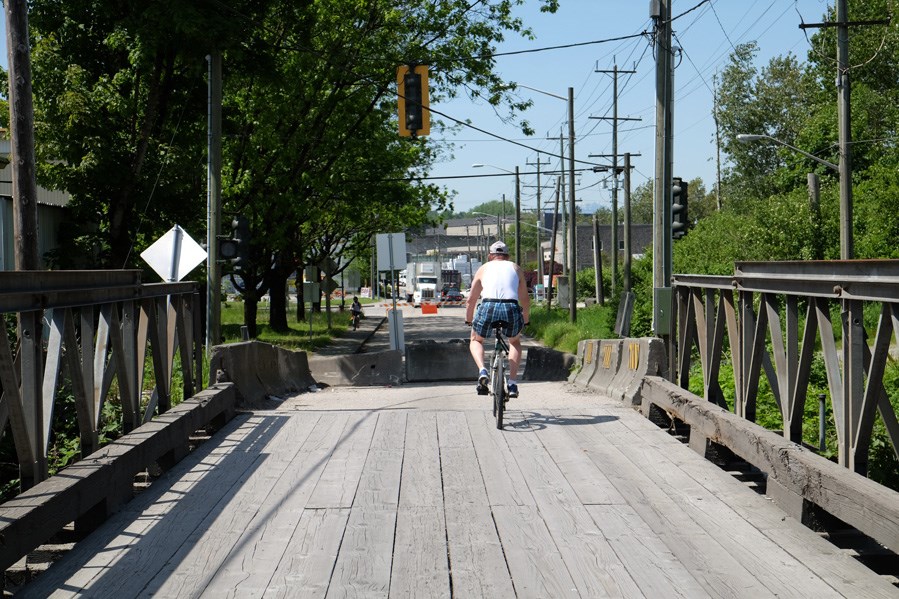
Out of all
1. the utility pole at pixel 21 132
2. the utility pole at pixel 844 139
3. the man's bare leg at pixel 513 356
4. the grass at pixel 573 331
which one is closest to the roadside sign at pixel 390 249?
the grass at pixel 573 331

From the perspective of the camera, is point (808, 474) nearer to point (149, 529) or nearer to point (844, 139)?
point (149, 529)

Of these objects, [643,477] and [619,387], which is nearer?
[643,477]

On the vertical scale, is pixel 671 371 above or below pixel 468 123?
below

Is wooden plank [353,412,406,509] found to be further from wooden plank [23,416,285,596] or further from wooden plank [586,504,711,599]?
wooden plank [586,504,711,599]

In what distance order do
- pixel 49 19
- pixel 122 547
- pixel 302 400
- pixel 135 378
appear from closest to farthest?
1. pixel 122 547
2. pixel 135 378
3. pixel 302 400
4. pixel 49 19

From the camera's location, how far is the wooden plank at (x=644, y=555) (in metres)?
5.06

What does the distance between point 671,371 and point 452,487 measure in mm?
4273

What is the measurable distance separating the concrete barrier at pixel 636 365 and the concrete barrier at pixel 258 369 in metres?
4.16

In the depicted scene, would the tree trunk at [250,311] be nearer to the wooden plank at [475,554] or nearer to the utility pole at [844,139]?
the utility pole at [844,139]

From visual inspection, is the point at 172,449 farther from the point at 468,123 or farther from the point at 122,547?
the point at 468,123

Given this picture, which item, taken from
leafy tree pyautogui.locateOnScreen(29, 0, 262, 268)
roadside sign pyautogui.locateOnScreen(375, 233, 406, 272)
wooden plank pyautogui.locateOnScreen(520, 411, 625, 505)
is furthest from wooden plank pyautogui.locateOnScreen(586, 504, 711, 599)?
roadside sign pyautogui.locateOnScreen(375, 233, 406, 272)

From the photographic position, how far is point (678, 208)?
60.5ft

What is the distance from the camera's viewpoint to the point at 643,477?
763 cm

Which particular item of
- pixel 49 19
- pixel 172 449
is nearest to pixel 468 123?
pixel 49 19
